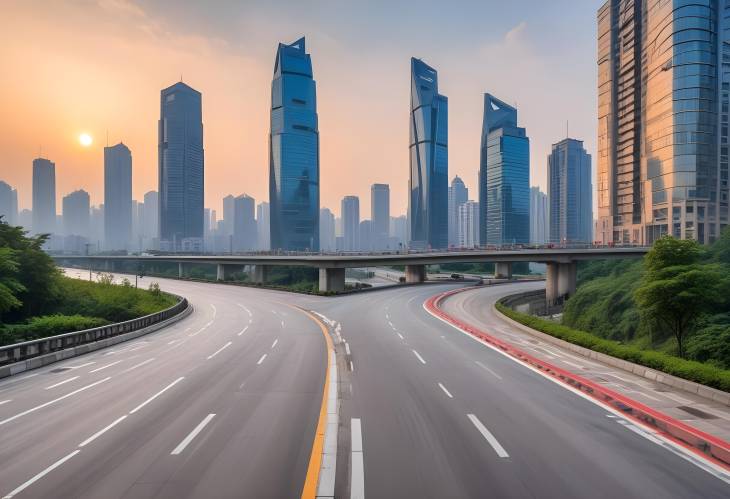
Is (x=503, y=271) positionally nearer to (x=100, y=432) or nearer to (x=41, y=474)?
(x=100, y=432)

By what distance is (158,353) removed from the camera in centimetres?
2364

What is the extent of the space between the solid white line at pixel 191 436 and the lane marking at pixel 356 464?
4530mm

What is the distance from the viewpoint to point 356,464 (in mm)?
9664

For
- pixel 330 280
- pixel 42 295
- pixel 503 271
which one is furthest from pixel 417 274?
pixel 42 295

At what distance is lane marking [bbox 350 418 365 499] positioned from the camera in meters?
8.52

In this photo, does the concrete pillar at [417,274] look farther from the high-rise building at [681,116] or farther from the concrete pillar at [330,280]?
the high-rise building at [681,116]

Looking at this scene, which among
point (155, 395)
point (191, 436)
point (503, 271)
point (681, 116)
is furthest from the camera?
point (503, 271)

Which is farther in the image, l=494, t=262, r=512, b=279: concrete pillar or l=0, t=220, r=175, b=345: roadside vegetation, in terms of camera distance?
l=494, t=262, r=512, b=279: concrete pillar

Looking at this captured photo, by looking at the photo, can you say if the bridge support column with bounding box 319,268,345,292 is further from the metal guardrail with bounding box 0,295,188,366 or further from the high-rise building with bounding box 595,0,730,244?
the high-rise building with bounding box 595,0,730,244

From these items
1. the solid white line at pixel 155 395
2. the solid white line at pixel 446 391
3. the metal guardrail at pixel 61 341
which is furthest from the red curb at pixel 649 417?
the metal guardrail at pixel 61 341

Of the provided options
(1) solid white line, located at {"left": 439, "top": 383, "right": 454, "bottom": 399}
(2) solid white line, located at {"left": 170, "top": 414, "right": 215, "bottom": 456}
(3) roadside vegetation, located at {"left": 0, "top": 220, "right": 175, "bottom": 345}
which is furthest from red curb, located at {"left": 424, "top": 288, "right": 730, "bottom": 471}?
(3) roadside vegetation, located at {"left": 0, "top": 220, "right": 175, "bottom": 345}

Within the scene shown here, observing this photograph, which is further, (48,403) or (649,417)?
(48,403)

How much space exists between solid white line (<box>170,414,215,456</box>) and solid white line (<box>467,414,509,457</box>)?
8355mm

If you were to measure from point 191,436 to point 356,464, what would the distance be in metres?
5.06
